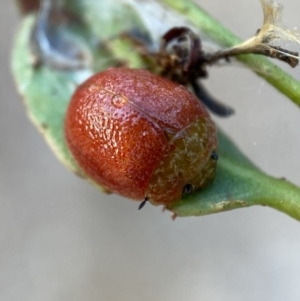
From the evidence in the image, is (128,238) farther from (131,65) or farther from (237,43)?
(237,43)

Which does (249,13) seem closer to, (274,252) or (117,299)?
(274,252)

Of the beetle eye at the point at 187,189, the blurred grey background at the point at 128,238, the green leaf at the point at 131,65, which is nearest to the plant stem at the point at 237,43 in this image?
the green leaf at the point at 131,65

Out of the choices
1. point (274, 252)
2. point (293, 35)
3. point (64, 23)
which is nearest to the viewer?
point (293, 35)

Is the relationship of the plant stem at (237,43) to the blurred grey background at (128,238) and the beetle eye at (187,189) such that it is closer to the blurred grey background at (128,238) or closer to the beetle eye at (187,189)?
the beetle eye at (187,189)

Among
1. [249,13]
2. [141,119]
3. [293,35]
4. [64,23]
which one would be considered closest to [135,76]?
[141,119]

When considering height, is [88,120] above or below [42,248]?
above
